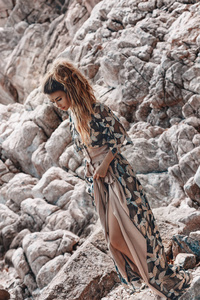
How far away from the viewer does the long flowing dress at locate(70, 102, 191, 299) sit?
13.7 ft

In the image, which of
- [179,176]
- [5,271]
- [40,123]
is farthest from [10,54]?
[179,176]

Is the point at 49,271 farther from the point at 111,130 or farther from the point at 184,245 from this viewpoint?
the point at 111,130

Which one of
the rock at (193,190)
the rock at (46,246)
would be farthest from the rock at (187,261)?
the rock at (46,246)

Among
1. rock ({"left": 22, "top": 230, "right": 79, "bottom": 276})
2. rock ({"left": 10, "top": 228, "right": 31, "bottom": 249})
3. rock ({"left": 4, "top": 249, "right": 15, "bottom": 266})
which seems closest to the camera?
rock ({"left": 22, "top": 230, "right": 79, "bottom": 276})

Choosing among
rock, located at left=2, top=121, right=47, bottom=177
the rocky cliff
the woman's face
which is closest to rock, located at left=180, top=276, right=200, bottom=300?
the rocky cliff

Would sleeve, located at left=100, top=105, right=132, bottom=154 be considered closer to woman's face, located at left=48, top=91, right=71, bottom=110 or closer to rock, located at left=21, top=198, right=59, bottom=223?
woman's face, located at left=48, top=91, right=71, bottom=110

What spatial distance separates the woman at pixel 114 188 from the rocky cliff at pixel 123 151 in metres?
0.68

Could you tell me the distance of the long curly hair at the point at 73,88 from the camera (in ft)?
13.6

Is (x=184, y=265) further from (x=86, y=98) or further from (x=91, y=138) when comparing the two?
(x=86, y=98)

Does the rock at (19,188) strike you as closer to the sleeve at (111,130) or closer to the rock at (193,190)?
the rock at (193,190)

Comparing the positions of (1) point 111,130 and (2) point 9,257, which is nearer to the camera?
(1) point 111,130

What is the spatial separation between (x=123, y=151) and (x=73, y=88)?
5579 millimetres

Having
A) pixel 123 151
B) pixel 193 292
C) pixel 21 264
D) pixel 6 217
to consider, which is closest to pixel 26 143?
pixel 6 217

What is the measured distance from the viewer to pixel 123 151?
961 centimetres
